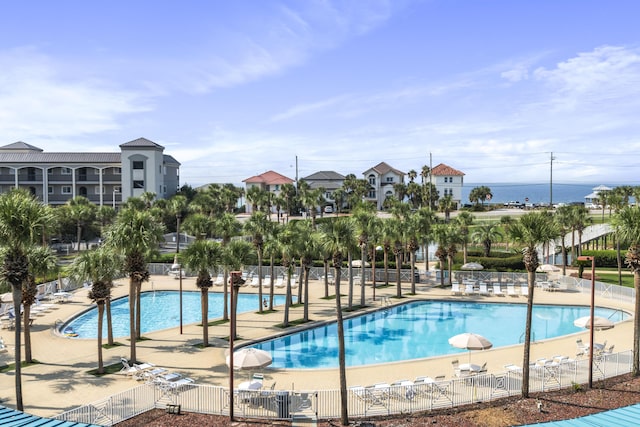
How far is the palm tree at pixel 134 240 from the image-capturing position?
77.5 ft

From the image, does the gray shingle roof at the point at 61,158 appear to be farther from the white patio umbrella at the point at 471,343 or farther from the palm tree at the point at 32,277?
the white patio umbrella at the point at 471,343

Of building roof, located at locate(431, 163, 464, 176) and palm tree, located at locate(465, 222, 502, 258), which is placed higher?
building roof, located at locate(431, 163, 464, 176)

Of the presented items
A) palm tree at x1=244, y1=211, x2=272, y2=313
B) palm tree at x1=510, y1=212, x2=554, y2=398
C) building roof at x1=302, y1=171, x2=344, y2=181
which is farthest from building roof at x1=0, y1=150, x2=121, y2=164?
palm tree at x1=510, y1=212, x2=554, y2=398

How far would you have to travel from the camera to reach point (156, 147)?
8212 centimetres

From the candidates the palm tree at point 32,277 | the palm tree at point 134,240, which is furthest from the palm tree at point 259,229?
the palm tree at point 32,277

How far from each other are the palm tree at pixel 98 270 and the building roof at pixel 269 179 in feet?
298

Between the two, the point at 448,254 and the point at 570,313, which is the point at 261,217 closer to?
the point at 448,254

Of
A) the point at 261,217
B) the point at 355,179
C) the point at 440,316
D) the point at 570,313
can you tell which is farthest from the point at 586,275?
the point at 355,179

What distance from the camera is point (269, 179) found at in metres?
120

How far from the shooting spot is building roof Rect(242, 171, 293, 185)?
116 m

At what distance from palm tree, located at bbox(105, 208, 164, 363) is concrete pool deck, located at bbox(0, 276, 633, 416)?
105 inches

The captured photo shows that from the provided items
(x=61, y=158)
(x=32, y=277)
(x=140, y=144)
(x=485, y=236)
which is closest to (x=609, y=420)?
(x=32, y=277)

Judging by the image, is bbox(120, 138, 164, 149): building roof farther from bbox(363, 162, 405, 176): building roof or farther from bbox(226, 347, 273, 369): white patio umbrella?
bbox(226, 347, 273, 369): white patio umbrella

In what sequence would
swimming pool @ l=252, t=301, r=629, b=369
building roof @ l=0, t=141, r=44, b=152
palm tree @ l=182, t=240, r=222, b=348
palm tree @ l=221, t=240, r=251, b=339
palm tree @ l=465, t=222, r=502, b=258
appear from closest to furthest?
palm tree @ l=182, t=240, r=222, b=348
palm tree @ l=221, t=240, r=251, b=339
swimming pool @ l=252, t=301, r=629, b=369
palm tree @ l=465, t=222, r=502, b=258
building roof @ l=0, t=141, r=44, b=152
